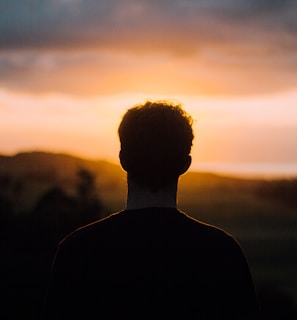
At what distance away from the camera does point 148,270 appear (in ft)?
13.7

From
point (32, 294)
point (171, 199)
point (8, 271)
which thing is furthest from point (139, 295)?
point (8, 271)

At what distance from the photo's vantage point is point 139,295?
13.6ft

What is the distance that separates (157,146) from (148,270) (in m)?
0.50

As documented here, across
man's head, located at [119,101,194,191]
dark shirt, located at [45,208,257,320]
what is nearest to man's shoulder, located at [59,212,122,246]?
dark shirt, located at [45,208,257,320]

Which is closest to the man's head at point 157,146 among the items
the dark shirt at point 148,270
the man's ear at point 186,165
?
the man's ear at point 186,165

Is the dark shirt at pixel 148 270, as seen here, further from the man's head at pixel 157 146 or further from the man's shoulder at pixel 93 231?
the man's head at pixel 157 146

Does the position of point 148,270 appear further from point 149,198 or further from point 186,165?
point 186,165

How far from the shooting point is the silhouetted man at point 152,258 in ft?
13.7

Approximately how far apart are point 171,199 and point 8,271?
32137 millimetres

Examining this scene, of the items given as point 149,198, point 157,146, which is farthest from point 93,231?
point 157,146

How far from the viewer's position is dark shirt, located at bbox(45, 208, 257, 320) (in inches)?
164

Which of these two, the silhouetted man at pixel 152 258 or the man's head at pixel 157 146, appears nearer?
the silhouetted man at pixel 152 258

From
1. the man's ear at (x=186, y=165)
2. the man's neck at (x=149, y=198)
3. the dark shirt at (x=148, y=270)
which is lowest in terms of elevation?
the dark shirt at (x=148, y=270)

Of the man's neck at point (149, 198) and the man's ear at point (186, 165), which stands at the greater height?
the man's ear at point (186, 165)
